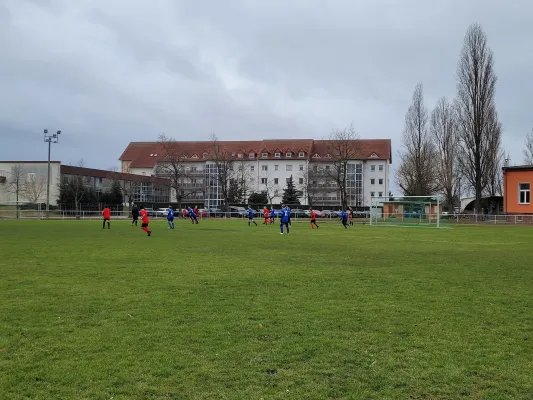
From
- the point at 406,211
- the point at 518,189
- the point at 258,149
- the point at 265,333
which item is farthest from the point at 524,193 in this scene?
the point at 258,149

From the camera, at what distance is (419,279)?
439 inches

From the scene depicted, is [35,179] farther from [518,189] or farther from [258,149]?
[518,189]

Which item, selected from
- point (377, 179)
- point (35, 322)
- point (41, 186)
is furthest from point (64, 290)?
point (377, 179)

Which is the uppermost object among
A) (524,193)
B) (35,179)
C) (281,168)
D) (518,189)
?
(281,168)

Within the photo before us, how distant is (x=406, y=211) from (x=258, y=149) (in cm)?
5813

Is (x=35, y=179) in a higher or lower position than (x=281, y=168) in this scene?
lower

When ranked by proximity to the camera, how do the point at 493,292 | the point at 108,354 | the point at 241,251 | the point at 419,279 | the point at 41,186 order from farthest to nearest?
the point at 41,186 → the point at 241,251 → the point at 419,279 → the point at 493,292 → the point at 108,354

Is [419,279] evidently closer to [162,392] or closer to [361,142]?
[162,392]

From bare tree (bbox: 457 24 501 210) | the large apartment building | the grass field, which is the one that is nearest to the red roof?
the large apartment building

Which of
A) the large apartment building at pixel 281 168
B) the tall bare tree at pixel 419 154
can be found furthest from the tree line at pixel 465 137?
the large apartment building at pixel 281 168

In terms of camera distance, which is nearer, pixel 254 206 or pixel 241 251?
pixel 241 251

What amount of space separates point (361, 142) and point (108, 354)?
95324 mm

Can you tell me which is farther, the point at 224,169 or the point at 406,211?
the point at 224,169

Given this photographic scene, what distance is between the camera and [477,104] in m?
50.0
